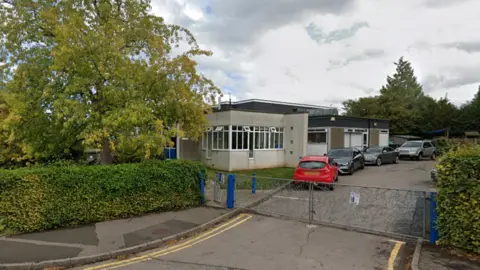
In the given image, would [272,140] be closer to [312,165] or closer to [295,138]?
Answer: [295,138]

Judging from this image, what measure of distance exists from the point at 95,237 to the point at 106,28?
611 centimetres

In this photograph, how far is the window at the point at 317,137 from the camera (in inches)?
1042

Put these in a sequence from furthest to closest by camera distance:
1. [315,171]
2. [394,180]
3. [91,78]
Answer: [394,180] < [315,171] < [91,78]

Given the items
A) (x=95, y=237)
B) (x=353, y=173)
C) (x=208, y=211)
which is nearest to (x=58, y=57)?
(x=95, y=237)

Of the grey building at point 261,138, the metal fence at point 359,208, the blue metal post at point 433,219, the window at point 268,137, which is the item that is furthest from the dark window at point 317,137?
the blue metal post at point 433,219

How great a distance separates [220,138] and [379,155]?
41.8 ft

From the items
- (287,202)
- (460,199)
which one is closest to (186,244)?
(287,202)

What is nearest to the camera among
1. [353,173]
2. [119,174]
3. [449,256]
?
[449,256]

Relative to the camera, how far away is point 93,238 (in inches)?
265

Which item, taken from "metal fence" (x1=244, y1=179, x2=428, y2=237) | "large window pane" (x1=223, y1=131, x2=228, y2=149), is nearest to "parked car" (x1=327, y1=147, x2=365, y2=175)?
"large window pane" (x1=223, y1=131, x2=228, y2=149)

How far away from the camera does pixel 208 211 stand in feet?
30.6

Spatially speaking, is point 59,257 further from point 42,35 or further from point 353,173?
point 353,173

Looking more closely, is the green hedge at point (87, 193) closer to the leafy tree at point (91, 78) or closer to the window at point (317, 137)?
the leafy tree at point (91, 78)

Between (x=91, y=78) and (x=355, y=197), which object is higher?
(x=91, y=78)
